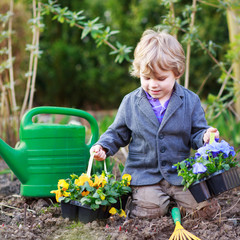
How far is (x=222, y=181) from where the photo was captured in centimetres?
151

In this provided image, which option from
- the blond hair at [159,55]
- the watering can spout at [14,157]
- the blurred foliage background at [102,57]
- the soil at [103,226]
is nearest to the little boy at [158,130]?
the blond hair at [159,55]

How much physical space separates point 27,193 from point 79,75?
5.99 metres

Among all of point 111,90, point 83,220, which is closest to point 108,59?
point 111,90

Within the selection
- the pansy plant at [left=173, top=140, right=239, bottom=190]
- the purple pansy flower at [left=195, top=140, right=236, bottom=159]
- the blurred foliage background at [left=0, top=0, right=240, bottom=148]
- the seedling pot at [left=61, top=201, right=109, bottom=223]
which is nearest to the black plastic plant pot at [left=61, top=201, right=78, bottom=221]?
the seedling pot at [left=61, top=201, right=109, bottom=223]

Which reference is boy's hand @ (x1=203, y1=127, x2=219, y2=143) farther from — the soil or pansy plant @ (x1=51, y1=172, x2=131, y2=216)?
pansy plant @ (x1=51, y1=172, x2=131, y2=216)

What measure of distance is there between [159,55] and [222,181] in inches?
26.1

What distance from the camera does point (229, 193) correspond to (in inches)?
86.1

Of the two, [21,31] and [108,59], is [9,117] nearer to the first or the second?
[21,31]

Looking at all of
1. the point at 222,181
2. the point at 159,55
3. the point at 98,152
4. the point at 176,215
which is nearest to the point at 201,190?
the point at 222,181

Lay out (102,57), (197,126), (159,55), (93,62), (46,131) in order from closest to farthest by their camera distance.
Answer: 1. (159,55)
2. (197,126)
3. (46,131)
4. (102,57)
5. (93,62)

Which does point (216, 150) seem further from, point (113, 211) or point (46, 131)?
point (46, 131)

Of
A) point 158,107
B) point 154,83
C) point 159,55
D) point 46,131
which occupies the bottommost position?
point 46,131

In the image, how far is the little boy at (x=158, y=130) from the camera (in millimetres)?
1816

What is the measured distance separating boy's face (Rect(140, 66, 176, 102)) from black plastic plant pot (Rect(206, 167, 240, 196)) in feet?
1.71
